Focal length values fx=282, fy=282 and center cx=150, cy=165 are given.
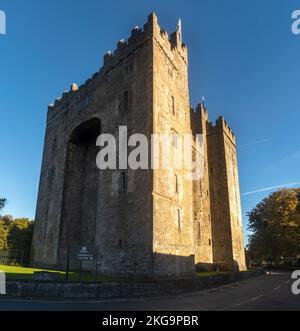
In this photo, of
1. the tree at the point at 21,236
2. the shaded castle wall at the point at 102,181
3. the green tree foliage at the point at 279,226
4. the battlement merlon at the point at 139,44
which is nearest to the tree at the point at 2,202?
the tree at the point at 21,236

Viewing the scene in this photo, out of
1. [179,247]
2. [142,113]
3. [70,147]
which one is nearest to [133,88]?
[142,113]

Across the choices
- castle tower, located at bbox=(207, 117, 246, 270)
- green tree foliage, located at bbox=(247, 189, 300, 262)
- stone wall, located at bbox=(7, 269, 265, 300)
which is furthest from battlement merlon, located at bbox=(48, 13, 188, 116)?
green tree foliage, located at bbox=(247, 189, 300, 262)

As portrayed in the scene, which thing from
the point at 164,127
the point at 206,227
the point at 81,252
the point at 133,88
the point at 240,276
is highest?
the point at 133,88

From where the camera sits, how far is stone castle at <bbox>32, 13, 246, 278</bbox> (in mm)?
17484

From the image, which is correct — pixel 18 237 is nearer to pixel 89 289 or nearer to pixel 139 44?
pixel 89 289

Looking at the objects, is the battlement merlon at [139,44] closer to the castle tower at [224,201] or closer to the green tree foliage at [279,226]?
the castle tower at [224,201]

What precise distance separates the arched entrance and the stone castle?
0.09m

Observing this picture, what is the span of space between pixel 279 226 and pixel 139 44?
31.9m

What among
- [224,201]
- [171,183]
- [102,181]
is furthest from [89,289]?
[224,201]

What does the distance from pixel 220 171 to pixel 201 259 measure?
10.8 m

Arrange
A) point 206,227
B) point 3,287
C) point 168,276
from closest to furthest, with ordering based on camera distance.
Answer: point 3,287, point 168,276, point 206,227

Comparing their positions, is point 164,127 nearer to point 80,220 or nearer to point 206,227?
point 80,220

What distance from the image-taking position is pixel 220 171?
109ft

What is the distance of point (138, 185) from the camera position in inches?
707
